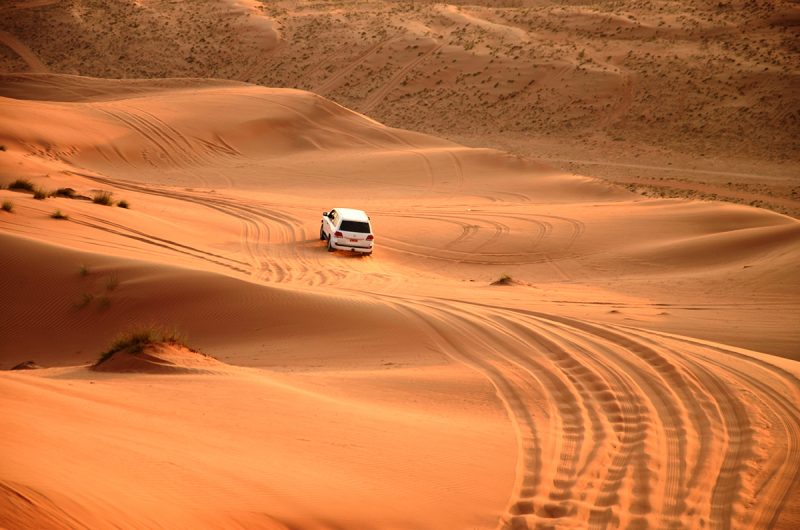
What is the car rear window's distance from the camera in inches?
904

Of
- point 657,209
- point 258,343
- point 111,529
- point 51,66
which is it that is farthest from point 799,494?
point 51,66

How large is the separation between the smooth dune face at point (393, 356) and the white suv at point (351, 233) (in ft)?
1.32

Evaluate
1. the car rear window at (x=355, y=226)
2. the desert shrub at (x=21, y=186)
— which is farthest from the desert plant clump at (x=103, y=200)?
the car rear window at (x=355, y=226)

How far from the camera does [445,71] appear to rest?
56406 millimetres

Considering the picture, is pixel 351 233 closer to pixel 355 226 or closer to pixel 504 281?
pixel 355 226

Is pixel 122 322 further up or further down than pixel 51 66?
further down

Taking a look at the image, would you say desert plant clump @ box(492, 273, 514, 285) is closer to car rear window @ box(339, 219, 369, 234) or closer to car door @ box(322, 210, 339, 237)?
car rear window @ box(339, 219, 369, 234)

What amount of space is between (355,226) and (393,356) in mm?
9212

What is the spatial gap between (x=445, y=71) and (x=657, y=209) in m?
29.4

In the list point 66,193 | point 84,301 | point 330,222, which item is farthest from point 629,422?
point 66,193

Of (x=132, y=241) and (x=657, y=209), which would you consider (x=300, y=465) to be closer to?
(x=132, y=241)

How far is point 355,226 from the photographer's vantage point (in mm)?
23047

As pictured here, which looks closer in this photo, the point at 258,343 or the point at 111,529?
the point at 111,529

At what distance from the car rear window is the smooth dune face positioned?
0.77 meters
